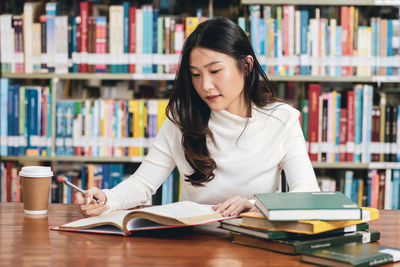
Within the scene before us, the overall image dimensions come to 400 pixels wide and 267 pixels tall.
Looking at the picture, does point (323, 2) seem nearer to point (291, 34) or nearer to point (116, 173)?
point (291, 34)

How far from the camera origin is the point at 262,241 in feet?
3.92

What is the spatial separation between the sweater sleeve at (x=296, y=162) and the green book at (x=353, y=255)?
0.50 m

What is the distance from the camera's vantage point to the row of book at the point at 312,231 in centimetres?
110

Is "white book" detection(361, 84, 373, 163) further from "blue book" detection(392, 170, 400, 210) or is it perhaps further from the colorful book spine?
the colorful book spine

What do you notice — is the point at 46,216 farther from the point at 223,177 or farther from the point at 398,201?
Result: the point at 398,201

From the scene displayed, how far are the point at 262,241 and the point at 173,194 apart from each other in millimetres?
1805

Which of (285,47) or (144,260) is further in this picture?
(285,47)

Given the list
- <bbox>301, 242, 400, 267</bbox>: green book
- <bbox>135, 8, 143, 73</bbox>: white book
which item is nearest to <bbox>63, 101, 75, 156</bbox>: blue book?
<bbox>135, 8, 143, 73</bbox>: white book

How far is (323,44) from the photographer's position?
2.91m

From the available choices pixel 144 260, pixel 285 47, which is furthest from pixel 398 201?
pixel 144 260

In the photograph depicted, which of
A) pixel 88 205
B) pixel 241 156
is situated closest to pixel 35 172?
pixel 88 205

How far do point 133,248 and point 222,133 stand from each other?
718 millimetres

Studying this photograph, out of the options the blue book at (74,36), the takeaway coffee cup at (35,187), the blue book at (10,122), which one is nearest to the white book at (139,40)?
the blue book at (74,36)

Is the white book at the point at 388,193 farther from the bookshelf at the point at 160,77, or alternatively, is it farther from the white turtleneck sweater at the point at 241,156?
the white turtleneck sweater at the point at 241,156
